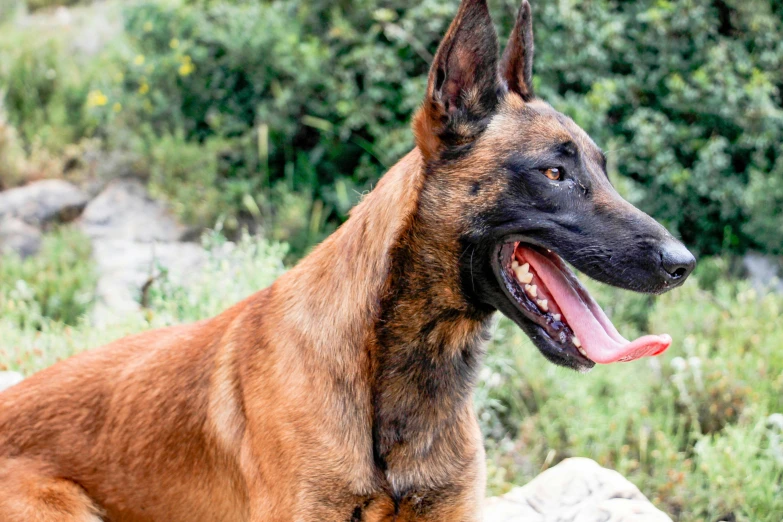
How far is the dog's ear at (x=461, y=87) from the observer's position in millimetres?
2416

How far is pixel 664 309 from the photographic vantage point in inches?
229

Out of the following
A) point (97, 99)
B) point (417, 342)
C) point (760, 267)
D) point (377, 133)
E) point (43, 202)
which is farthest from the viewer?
point (97, 99)

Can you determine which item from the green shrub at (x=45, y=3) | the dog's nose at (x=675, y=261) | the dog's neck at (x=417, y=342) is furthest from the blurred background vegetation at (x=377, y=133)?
the green shrub at (x=45, y=3)

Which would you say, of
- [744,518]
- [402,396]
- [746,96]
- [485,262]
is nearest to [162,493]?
[402,396]

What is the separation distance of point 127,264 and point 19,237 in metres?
1.24

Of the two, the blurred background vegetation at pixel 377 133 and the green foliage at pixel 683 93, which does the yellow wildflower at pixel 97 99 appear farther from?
the green foliage at pixel 683 93

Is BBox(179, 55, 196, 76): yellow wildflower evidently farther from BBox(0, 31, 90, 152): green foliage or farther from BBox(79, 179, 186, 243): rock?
BBox(0, 31, 90, 152): green foliage

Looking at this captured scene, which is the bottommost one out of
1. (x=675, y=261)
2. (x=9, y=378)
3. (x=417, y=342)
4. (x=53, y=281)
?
(x=53, y=281)

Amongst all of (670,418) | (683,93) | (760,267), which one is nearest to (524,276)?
(670,418)

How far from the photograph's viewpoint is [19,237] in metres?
7.03

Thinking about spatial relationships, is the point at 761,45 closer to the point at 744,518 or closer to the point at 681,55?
the point at 681,55

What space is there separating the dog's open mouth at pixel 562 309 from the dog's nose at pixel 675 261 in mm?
188

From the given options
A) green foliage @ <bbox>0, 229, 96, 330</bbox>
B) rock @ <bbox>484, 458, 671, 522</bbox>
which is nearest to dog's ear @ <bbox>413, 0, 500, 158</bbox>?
rock @ <bbox>484, 458, 671, 522</bbox>

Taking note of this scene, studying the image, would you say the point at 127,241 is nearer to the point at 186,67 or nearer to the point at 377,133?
the point at 186,67
